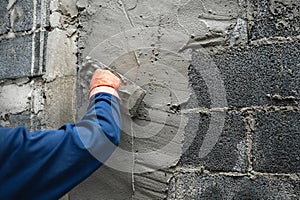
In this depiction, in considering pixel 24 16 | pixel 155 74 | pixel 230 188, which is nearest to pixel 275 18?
pixel 155 74

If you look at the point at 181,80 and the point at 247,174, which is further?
the point at 181,80

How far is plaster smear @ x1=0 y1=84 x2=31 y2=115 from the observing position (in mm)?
1791

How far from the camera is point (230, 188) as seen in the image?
5.06 feet

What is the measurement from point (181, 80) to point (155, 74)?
0.09 meters

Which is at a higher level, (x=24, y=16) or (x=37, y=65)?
(x=24, y=16)

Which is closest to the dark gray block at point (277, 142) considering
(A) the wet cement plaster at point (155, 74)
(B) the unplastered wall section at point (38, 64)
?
(A) the wet cement plaster at point (155, 74)

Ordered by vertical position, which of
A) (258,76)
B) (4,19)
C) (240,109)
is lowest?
(240,109)

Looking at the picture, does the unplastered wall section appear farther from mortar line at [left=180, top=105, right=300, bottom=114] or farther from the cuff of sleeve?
mortar line at [left=180, top=105, right=300, bottom=114]

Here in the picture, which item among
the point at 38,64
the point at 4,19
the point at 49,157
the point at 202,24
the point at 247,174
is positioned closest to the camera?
the point at 49,157

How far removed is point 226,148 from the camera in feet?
5.11

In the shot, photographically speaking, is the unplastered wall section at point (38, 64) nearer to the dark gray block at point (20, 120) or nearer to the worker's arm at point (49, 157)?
the dark gray block at point (20, 120)

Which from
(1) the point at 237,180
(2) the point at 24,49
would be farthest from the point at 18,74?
(1) the point at 237,180

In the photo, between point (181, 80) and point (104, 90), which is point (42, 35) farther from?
point (181, 80)

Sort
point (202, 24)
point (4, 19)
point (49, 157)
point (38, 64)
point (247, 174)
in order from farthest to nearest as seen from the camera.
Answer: point (4, 19)
point (38, 64)
point (202, 24)
point (247, 174)
point (49, 157)
